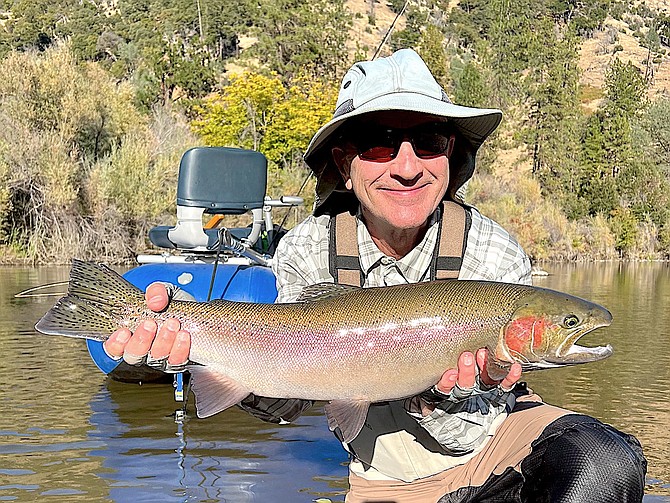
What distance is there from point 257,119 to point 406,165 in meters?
32.5

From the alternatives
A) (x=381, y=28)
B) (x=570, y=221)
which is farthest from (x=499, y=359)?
(x=381, y=28)

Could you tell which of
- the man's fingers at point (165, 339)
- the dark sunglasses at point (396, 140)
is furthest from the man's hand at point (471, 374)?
the man's fingers at point (165, 339)

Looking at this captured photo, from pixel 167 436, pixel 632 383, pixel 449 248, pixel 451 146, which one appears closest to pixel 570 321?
pixel 449 248

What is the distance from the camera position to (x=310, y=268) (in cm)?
358

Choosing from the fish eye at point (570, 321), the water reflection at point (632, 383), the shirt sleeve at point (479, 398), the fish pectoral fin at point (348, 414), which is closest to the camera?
the fish eye at point (570, 321)

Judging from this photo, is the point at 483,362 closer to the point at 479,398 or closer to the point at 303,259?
the point at 479,398

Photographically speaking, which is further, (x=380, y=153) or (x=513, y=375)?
(x=380, y=153)

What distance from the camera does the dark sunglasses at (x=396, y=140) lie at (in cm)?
331

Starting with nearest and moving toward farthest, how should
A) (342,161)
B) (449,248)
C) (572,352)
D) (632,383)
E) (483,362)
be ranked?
(572,352)
(483,362)
(449,248)
(342,161)
(632,383)

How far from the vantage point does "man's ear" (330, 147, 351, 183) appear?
353cm

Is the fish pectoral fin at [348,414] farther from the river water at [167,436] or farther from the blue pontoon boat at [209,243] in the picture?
the blue pontoon boat at [209,243]

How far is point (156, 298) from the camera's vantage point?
2986 millimetres

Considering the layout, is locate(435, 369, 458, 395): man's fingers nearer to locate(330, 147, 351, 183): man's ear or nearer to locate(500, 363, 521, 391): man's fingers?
locate(500, 363, 521, 391): man's fingers

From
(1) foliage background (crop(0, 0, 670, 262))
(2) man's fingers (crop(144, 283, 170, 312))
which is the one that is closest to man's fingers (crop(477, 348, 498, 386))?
(2) man's fingers (crop(144, 283, 170, 312))
